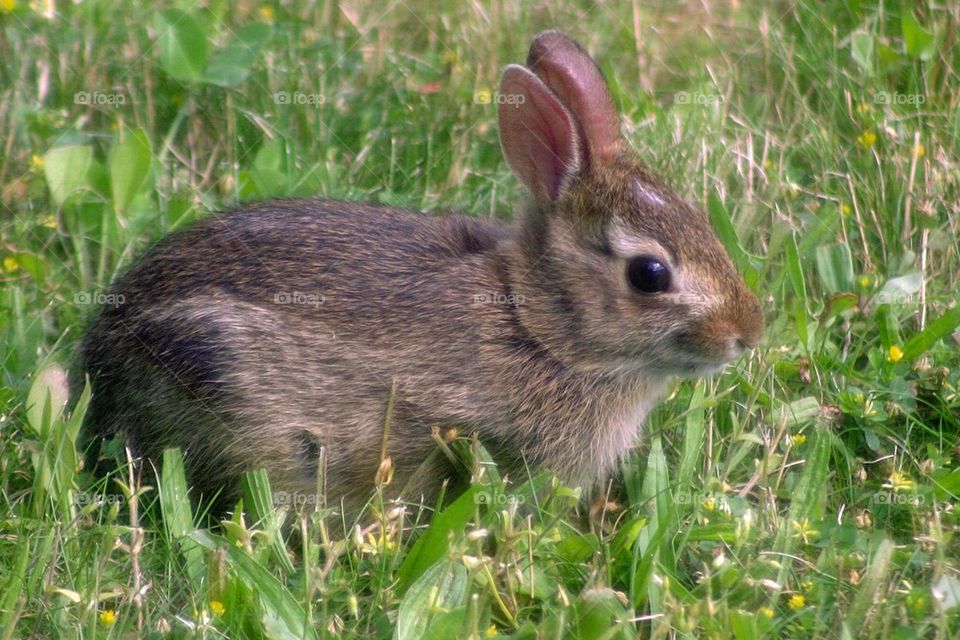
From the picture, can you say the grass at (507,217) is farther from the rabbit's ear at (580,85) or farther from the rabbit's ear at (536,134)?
→ the rabbit's ear at (580,85)

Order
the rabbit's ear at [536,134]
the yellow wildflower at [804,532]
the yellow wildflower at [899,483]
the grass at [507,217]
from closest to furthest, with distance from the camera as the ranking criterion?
the grass at [507,217], the yellow wildflower at [804,532], the yellow wildflower at [899,483], the rabbit's ear at [536,134]

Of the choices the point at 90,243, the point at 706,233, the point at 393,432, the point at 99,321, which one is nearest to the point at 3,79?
the point at 90,243

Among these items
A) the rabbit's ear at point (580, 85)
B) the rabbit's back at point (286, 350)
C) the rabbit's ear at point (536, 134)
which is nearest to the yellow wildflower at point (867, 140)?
the rabbit's ear at point (580, 85)

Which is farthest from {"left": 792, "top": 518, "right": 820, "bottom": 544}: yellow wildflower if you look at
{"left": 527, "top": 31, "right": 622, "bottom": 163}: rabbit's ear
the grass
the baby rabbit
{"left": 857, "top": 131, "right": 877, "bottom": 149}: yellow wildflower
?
{"left": 857, "top": 131, "right": 877, "bottom": 149}: yellow wildflower

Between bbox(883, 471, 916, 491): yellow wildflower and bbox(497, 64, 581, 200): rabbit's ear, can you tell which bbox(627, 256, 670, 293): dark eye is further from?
bbox(883, 471, 916, 491): yellow wildflower

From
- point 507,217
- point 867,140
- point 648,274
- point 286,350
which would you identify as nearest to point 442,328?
point 286,350

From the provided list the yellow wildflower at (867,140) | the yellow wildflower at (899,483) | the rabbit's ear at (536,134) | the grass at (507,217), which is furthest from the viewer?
the yellow wildflower at (867,140)
